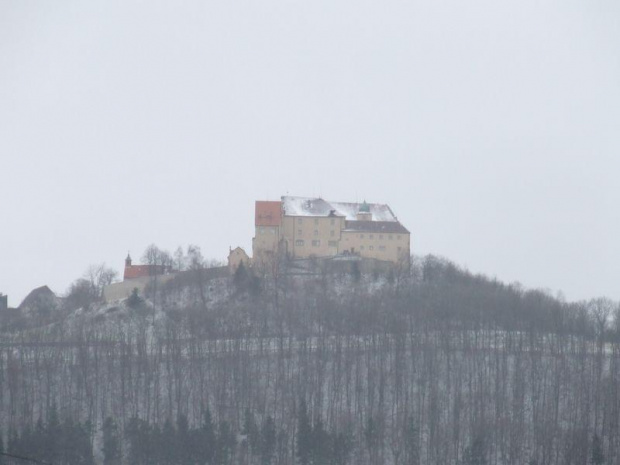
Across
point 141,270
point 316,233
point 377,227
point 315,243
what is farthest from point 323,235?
point 141,270

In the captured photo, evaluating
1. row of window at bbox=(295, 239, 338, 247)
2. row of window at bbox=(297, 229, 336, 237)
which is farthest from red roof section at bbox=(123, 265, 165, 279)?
row of window at bbox=(297, 229, 336, 237)

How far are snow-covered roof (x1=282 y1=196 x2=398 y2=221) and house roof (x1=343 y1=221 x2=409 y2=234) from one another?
3.89 ft

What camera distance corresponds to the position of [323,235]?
75.2 m

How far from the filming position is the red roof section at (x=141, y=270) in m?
72.9

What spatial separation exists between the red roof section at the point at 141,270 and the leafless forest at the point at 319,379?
15.0ft

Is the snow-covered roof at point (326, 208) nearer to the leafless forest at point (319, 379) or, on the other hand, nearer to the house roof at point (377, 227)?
the house roof at point (377, 227)

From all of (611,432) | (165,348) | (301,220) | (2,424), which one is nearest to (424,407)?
(611,432)

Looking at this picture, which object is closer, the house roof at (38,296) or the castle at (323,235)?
the castle at (323,235)

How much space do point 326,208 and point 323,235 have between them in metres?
2.62

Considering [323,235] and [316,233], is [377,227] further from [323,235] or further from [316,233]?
[316,233]

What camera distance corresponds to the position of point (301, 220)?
75.6 meters

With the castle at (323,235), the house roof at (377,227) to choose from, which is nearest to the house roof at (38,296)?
the castle at (323,235)

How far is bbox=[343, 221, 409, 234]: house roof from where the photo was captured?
7531cm

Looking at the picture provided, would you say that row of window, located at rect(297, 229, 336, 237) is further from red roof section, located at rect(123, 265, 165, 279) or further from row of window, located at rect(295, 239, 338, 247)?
red roof section, located at rect(123, 265, 165, 279)
